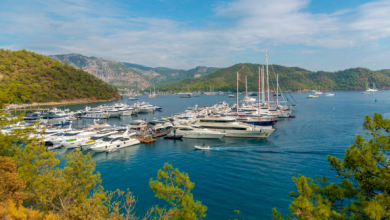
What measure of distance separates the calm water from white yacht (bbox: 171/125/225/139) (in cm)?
232

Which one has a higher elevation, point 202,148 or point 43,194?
point 43,194

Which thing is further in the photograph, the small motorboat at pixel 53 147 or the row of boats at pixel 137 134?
the row of boats at pixel 137 134

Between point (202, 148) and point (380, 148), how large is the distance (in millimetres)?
34162

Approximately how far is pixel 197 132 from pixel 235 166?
767 inches

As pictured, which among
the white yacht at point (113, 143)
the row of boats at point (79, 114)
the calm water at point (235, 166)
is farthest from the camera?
the row of boats at point (79, 114)

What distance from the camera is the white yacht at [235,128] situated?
49.8m

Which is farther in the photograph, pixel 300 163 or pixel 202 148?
pixel 202 148

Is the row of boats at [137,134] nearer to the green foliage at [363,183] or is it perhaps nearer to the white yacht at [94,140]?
the white yacht at [94,140]

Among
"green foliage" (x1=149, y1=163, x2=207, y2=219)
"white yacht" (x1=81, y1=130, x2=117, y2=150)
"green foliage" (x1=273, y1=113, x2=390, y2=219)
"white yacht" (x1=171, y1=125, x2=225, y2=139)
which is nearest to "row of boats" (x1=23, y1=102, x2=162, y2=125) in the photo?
"white yacht" (x1=81, y1=130, x2=117, y2=150)

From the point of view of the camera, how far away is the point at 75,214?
11344 millimetres

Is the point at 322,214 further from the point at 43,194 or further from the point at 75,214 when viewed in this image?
the point at 43,194

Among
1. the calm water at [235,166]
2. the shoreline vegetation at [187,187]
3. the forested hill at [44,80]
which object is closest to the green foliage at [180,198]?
the shoreline vegetation at [187,187]

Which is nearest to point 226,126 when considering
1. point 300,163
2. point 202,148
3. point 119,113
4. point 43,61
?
point 202,148

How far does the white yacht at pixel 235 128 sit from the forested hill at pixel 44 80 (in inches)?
4724
